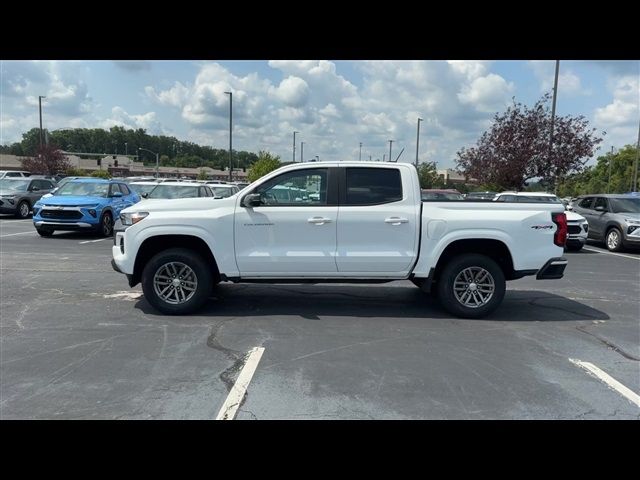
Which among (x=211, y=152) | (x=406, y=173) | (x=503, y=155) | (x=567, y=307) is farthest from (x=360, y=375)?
(x=211, y=152)

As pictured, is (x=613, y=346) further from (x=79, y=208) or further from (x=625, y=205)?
(x=79, y=208)

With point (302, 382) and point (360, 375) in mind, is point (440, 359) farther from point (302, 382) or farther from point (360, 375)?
point (302, 382)

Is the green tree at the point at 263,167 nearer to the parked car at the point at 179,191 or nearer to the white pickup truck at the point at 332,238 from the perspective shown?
the parked car at the point at 179,191

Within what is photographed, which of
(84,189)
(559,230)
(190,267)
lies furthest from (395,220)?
(84,189)

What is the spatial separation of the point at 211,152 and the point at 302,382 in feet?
456

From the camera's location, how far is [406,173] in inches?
250

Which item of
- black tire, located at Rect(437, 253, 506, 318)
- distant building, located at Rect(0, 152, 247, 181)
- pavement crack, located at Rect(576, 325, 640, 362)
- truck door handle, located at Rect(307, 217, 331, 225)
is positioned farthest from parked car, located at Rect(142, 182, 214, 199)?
distant building, located at Rect(0, 152, 247, 181)

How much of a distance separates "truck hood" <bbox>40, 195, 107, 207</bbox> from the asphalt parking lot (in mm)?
6113

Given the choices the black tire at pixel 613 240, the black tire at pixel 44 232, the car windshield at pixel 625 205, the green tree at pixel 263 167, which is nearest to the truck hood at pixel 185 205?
the black tire at pixel 44 232

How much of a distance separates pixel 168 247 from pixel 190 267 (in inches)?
17.9

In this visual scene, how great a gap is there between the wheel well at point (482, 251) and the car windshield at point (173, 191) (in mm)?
9450

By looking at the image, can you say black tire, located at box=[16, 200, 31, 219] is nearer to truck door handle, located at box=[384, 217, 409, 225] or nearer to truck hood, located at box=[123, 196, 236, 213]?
truck hood, located at box=[123, 196, 236, 213]

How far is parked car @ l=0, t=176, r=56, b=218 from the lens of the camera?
62.6ft
